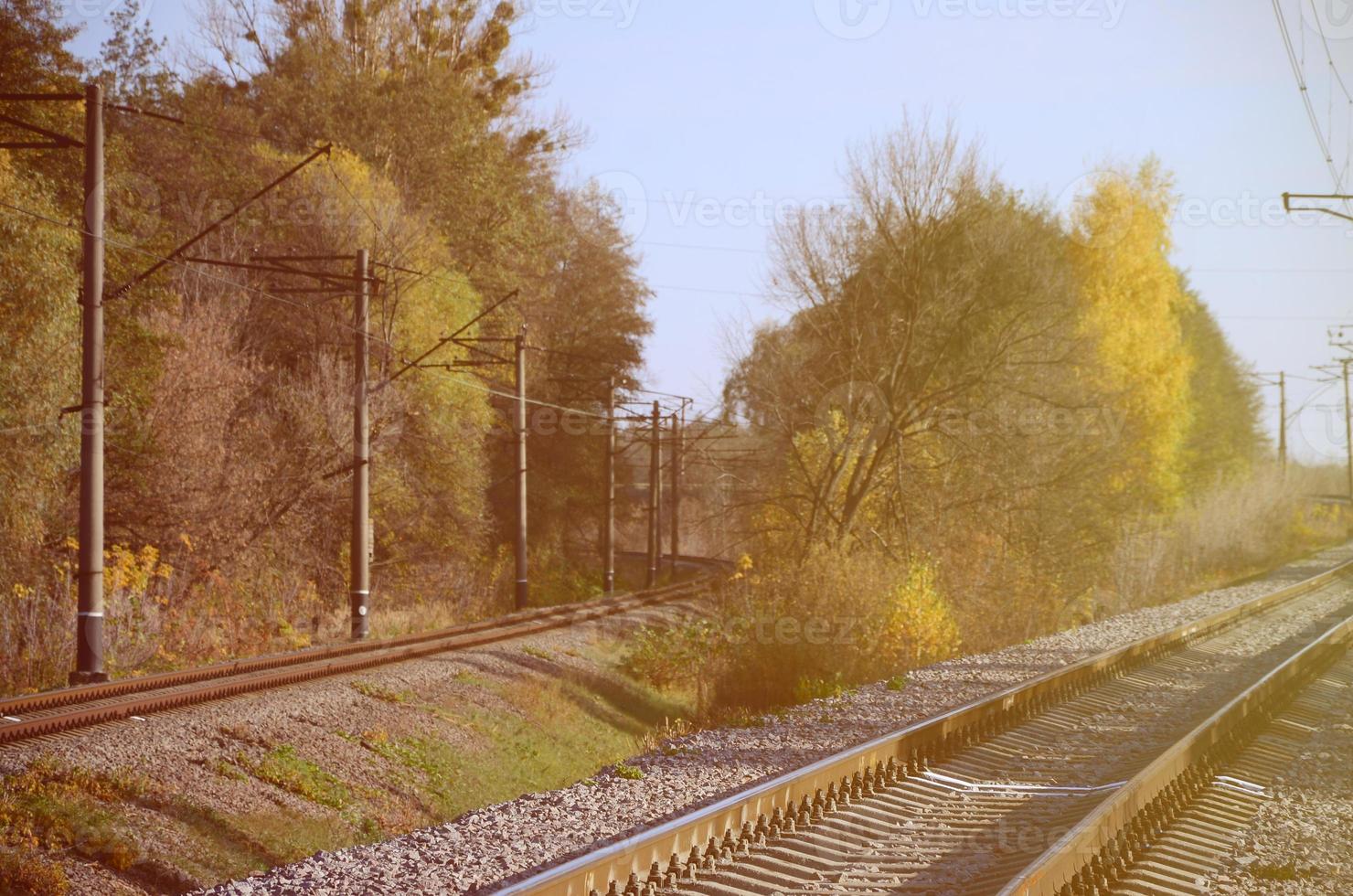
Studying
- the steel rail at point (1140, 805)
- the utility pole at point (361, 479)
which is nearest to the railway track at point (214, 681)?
the utility pole at point (361, 479)

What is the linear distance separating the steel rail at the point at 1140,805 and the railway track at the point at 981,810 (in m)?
0.01

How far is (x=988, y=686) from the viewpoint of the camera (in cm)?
1327

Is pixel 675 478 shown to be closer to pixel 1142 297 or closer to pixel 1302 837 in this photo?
pixel 1142 297

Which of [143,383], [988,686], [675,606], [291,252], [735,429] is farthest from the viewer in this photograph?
[291,252]

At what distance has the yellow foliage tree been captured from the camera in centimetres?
3475

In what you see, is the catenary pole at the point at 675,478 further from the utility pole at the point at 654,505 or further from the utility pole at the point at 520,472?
the utility pole at the point at 520,472

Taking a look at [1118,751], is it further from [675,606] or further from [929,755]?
[675,606]

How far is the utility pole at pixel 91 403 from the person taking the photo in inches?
579

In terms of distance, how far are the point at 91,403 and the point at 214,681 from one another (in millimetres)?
3912

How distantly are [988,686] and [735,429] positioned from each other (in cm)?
1582

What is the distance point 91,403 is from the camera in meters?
14.8

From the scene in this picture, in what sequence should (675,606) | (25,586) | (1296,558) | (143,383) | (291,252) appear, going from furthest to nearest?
(1296,558), (291,252), (675,606), (143,383), (25,586)

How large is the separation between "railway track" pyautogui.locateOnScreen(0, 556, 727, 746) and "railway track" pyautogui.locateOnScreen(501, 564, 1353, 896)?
7.20m

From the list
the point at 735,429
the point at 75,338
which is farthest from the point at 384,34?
the point at 75,338
